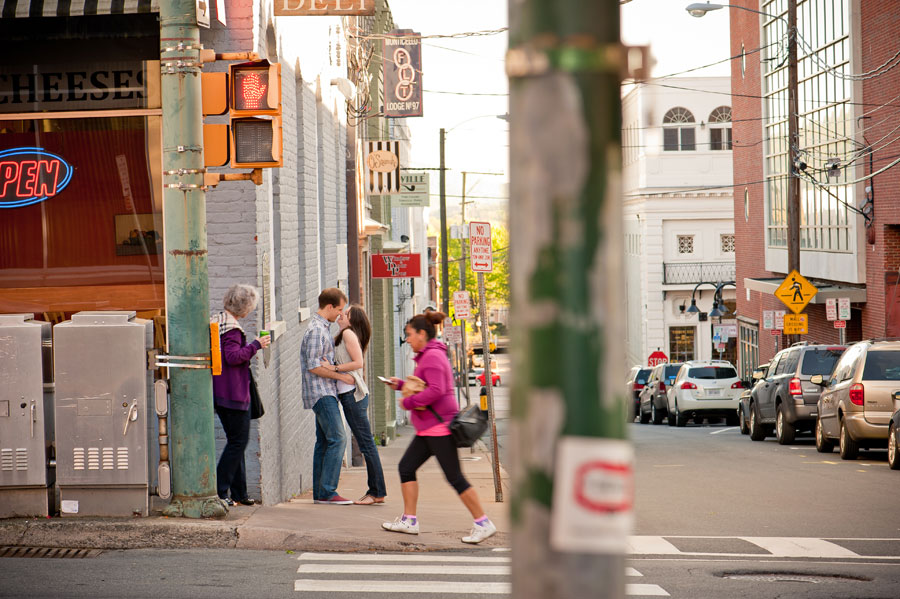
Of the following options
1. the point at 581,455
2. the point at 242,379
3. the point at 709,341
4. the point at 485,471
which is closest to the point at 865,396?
the point at 485,471

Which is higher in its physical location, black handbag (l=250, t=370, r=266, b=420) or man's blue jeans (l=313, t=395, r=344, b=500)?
black handbag (l=250, t=370, r=266, b=420)

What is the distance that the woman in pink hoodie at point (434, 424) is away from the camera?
850 cm

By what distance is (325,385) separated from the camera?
10.6m

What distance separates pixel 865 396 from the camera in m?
16.3

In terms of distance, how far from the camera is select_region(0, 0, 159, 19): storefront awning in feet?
29.3

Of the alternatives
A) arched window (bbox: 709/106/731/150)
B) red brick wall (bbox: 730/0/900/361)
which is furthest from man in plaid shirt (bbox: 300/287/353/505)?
arched window (bbox: 709/106/731/150)

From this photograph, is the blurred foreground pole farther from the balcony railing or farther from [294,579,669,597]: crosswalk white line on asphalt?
the balcony railing

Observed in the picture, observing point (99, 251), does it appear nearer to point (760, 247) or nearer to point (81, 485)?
point (81, 485)

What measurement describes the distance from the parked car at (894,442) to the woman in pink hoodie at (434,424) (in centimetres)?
825

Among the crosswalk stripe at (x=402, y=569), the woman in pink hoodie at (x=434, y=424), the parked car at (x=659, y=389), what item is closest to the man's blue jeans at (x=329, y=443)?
the woman in pink hoodie at (x=434, y=424)

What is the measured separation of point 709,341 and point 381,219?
33.3m

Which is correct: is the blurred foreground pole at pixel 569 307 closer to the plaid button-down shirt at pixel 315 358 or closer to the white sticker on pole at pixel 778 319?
the plaid button-down shirt at pixel 315 358

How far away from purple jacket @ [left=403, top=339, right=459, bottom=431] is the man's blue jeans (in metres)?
2.18

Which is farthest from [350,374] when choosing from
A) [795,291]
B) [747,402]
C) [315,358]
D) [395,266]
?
[795,291]
